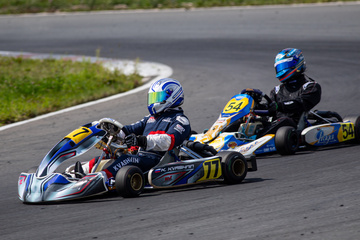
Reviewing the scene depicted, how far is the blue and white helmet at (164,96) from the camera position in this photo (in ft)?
19.7

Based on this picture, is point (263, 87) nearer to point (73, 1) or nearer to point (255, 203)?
point (255, 203)

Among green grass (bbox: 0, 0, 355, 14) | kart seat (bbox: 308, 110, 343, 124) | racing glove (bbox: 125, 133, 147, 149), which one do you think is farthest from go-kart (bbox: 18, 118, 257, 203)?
green grass (bbox: 0, 0, 355, 14)

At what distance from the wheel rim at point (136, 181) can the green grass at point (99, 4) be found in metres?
14.1

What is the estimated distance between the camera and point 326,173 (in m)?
6.07

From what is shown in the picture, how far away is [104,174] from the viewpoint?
17.7 feet

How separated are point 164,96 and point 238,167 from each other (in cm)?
101

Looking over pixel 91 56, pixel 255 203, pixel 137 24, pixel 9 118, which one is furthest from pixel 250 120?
pixel 137 24

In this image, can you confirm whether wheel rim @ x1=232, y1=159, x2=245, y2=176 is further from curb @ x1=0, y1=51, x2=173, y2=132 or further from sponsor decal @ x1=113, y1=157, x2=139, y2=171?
curb @ x1=0, y1=51, x2=173, y2=132

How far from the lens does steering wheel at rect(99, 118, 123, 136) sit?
5727mm

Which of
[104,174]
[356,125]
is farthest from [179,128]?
[356,125]

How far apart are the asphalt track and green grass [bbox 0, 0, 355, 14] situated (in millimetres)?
944

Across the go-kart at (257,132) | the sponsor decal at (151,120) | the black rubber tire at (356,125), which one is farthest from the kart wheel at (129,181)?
the black rubber tire at (356,125)

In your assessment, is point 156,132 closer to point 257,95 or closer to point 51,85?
point 257,95

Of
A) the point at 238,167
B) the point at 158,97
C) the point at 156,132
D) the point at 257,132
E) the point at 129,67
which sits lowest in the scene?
the point at 238,167
